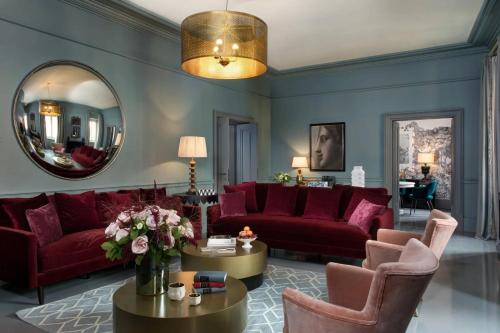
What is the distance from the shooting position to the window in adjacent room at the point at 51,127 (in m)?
4.17

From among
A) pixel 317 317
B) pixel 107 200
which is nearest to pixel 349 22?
pixel 107 200

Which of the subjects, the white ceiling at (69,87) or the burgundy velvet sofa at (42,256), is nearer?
the burgundy velvet sofa at (42,256)

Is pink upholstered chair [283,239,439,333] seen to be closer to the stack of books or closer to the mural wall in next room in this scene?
the stack of books

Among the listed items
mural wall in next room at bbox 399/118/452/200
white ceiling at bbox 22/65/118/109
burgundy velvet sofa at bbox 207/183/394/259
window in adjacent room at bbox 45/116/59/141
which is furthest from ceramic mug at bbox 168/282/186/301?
mural wall in next room at bbox 399/118/452/200

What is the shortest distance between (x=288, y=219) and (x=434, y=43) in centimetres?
423

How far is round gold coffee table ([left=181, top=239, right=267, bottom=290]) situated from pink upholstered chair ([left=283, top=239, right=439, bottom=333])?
153cm

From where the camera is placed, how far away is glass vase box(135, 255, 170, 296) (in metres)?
2.34

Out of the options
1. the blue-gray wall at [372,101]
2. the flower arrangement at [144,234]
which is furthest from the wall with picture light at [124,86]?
the flower arrangement at [144,234]

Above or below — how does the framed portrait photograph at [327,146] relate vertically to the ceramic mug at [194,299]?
above

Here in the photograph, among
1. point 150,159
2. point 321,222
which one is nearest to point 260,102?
point 150,159

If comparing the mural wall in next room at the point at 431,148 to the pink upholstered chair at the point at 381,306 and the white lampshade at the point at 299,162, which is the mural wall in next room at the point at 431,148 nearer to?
the white lampshade at the point at 299,162

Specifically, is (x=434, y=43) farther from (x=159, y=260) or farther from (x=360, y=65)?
(x=159, y=260)

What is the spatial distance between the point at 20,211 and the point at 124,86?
88.6 inches

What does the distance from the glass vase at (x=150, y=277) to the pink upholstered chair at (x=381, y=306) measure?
0.92 m
